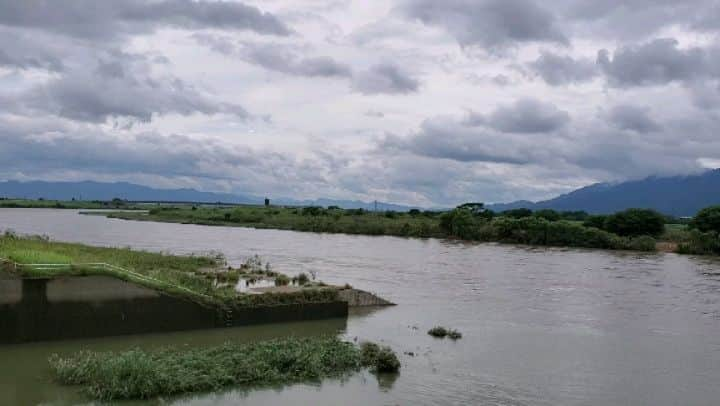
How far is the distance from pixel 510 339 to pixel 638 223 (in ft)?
209

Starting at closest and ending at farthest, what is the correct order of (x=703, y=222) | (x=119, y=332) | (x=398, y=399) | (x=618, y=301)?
(x=398, y=399), (x=119, y=332), (x=618, y=301), (x=703, y=222)

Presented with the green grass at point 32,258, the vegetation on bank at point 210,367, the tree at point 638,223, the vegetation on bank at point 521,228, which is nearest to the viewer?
the vegetation on bank at point 210,367

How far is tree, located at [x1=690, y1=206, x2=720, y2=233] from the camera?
7725cm

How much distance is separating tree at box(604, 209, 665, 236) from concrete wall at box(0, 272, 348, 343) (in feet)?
226

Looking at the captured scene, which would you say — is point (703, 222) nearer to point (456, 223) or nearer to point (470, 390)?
point (456, 223)

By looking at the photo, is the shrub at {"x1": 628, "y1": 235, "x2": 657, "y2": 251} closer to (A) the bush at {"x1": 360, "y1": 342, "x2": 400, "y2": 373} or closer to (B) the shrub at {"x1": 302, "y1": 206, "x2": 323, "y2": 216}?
(B) the shrub at {"x1": 302, "y1": 206, "x2": 323, "y2": 216}

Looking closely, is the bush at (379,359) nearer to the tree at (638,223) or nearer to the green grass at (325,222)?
the tree at (638,223)

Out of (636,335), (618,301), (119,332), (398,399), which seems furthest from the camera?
(618,301)

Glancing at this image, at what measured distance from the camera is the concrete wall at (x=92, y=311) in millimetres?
21203

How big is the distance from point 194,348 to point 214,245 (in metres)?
51.0

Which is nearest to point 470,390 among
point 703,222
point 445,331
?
point 445,331

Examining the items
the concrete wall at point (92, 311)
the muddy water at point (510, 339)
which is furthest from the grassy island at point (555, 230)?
the concrete wall at point (92, 311)

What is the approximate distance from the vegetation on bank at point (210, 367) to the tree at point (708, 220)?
68.9 m

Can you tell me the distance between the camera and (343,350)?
21125 millimetres
